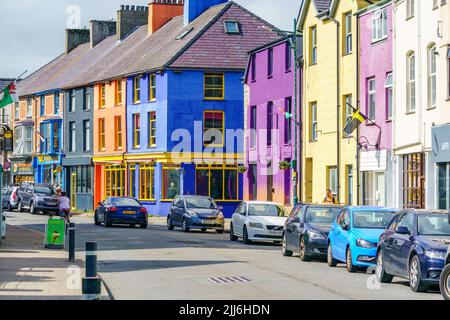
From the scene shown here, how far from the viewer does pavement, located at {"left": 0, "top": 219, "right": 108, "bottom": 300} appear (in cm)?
1925

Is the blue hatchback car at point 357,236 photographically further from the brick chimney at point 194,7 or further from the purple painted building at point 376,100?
the brick chimney at point 194,7

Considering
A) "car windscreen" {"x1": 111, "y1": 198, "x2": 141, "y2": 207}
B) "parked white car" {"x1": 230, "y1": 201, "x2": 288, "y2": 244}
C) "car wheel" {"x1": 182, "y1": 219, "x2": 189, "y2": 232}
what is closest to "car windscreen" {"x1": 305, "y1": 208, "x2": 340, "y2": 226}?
"parked white car" {"x1": 230, "y1": 201, "x2": 288, "y2": 244}

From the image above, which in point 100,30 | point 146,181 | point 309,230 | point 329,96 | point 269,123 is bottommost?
point 309,230

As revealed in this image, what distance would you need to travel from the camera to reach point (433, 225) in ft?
71.3

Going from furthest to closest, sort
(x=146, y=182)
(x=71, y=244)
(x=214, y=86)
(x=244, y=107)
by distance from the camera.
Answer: (x=146, y=182)
(x=214, y=86)
(x=244, y=107)
(x=71, y=244)

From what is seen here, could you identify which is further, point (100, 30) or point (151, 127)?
point (100, 30)

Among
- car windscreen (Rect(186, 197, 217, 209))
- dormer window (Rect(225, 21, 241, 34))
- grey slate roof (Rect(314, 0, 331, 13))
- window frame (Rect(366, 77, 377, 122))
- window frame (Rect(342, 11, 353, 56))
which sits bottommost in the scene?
car windscreen (Rect(186, 197, 217, 209))

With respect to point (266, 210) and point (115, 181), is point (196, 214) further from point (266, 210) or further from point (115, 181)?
point (115, 181)

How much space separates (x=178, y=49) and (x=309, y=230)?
127 feet

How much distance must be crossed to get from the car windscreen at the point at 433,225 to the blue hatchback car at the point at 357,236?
2.51m

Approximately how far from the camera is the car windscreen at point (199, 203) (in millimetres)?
46062

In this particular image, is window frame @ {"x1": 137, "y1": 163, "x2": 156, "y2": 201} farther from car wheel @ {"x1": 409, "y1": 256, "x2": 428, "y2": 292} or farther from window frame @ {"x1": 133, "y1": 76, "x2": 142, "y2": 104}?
car wheel @ {"x1": 409, "y1": 256, "x2": 428, "y2": 292}

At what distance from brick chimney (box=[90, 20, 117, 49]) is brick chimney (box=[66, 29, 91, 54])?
5.83 meters

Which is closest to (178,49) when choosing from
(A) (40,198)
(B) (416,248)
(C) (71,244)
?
(A) (40,198)
